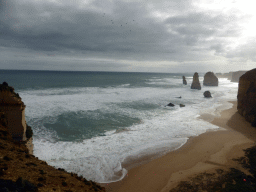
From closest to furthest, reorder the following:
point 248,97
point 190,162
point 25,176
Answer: point 25,176, point 190,162, point 248,97

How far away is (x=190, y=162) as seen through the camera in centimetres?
1204

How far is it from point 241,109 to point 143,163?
73.6 ft

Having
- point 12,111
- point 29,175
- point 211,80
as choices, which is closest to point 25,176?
point 29,175

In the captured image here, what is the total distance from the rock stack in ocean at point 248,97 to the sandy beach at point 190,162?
12.7 feet

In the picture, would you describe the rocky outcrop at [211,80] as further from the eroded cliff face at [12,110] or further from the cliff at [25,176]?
the eroded cliff face at [12,110]

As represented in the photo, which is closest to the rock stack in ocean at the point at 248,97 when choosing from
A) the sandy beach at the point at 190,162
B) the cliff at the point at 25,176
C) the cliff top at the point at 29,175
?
the sandy beach at the point at 190,162

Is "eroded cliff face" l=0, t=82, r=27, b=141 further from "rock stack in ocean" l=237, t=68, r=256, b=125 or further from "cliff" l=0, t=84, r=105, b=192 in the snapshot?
"rock stack in ocean" l=237, t=68, r=256, b=125

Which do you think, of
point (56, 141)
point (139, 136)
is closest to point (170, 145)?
point (139, 136)

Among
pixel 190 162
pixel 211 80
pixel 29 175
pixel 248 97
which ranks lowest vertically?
pixel 190 162

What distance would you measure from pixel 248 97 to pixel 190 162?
18.5 m

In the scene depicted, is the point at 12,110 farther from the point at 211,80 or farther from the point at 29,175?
the point at 211,80

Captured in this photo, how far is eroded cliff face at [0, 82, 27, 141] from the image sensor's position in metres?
9.42

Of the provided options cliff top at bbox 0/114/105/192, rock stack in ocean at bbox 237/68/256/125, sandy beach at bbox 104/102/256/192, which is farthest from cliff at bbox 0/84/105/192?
rock stack in ocean at bbox 237/68/256/125

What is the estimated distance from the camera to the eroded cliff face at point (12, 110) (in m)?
9.42
